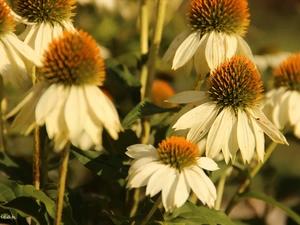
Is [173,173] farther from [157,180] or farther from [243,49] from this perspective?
[243,49]

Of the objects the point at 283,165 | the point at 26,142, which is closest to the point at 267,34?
the point at 283,165

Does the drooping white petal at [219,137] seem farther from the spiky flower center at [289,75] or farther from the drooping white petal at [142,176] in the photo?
the spiky flower center at [289,75]

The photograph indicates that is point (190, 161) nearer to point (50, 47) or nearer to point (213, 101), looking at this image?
point (213, 101)

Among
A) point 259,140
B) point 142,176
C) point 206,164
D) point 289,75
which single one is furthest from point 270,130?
point 289,75

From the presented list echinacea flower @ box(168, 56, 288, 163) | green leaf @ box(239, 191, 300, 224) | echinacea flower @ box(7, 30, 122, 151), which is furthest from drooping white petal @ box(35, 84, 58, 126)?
green leaf @ box(239, 191, 300, 224)

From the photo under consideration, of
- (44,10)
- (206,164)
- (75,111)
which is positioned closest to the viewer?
(75,111)
